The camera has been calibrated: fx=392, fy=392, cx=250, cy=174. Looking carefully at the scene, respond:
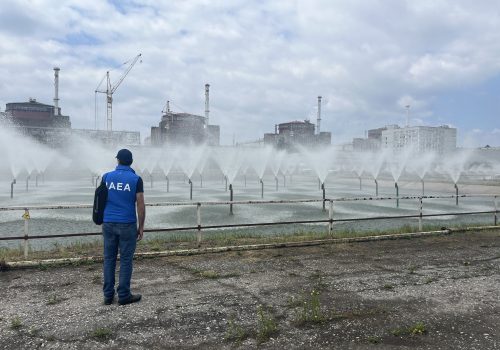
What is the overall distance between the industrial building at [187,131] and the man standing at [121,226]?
151945 mm

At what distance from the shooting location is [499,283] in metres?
7.05

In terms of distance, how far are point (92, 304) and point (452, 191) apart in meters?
56.8

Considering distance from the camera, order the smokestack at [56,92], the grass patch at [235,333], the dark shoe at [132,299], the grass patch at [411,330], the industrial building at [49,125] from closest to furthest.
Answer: the grass patch at [235,333], the grass patch at [411,330], the dark shoe at [132,299], the industrial building at [49,125], the smokestack at [56,92]

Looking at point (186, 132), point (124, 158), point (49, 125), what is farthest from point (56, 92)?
point (124, 158)

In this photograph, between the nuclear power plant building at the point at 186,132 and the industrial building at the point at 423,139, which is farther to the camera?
the nuclear power plant building at the point at 186,132

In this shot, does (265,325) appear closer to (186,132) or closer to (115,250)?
(115,250)

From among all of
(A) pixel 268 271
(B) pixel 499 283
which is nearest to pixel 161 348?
(A) pixel 268 271

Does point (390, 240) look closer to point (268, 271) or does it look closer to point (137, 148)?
point (268, 271)

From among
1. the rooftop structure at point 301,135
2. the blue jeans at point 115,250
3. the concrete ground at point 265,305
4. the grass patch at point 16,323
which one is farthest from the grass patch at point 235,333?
the rooftop structure at point 301,135

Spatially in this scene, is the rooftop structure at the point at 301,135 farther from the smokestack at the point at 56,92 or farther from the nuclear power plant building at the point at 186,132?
the smokestack at the point at 56,92

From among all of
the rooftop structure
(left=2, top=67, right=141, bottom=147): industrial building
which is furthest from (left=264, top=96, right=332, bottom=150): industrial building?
(left=2, top=67, right=141, bottom=147): industrial building

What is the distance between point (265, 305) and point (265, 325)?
2.72ft

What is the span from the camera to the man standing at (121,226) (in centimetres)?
581

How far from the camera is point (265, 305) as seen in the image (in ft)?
19.0
